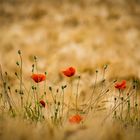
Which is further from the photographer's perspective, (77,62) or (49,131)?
(77,62)

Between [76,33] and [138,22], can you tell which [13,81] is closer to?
[76,33]

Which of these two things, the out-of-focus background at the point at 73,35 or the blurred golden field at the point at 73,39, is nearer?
the blurred golden field at the point at 73,39

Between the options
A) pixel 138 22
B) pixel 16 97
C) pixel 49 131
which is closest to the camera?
pixel 49 131

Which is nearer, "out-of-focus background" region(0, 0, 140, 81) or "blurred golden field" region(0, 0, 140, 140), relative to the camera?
"blurred golden field" region(0, 0, 140, 140)

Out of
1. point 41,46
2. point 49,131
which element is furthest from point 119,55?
point 49,131
